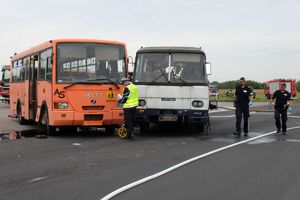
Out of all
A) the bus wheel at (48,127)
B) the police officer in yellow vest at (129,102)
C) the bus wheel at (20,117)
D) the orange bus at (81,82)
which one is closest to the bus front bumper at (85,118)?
the orange bus at (81,82)

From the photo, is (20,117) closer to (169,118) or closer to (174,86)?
(169,118)

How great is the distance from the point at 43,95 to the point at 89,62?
2010mm

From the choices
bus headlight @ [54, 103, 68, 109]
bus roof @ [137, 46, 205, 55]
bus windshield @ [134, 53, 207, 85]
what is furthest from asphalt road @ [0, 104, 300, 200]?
bus roof @ [137, 46, 205, 55]

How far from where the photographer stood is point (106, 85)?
14.9m

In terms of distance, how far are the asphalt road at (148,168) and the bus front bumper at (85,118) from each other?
541 mm

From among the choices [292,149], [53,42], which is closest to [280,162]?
[292,149]

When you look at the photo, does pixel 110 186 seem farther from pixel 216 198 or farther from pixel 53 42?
pixel 53 42

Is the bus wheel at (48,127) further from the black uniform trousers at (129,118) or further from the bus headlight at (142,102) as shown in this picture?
the bus headlight at (142,102)

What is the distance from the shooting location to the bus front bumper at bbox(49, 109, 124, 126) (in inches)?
565

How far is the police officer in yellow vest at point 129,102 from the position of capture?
1381cm

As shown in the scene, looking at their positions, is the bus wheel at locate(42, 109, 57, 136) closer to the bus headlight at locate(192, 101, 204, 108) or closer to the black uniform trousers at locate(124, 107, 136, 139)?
the black uniform trousers at locate(124, 107, 136, 139)

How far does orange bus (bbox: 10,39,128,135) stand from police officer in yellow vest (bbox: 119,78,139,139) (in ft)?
2.85

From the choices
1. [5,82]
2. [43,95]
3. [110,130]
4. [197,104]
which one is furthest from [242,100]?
[5,82]

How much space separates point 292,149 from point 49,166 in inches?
240
